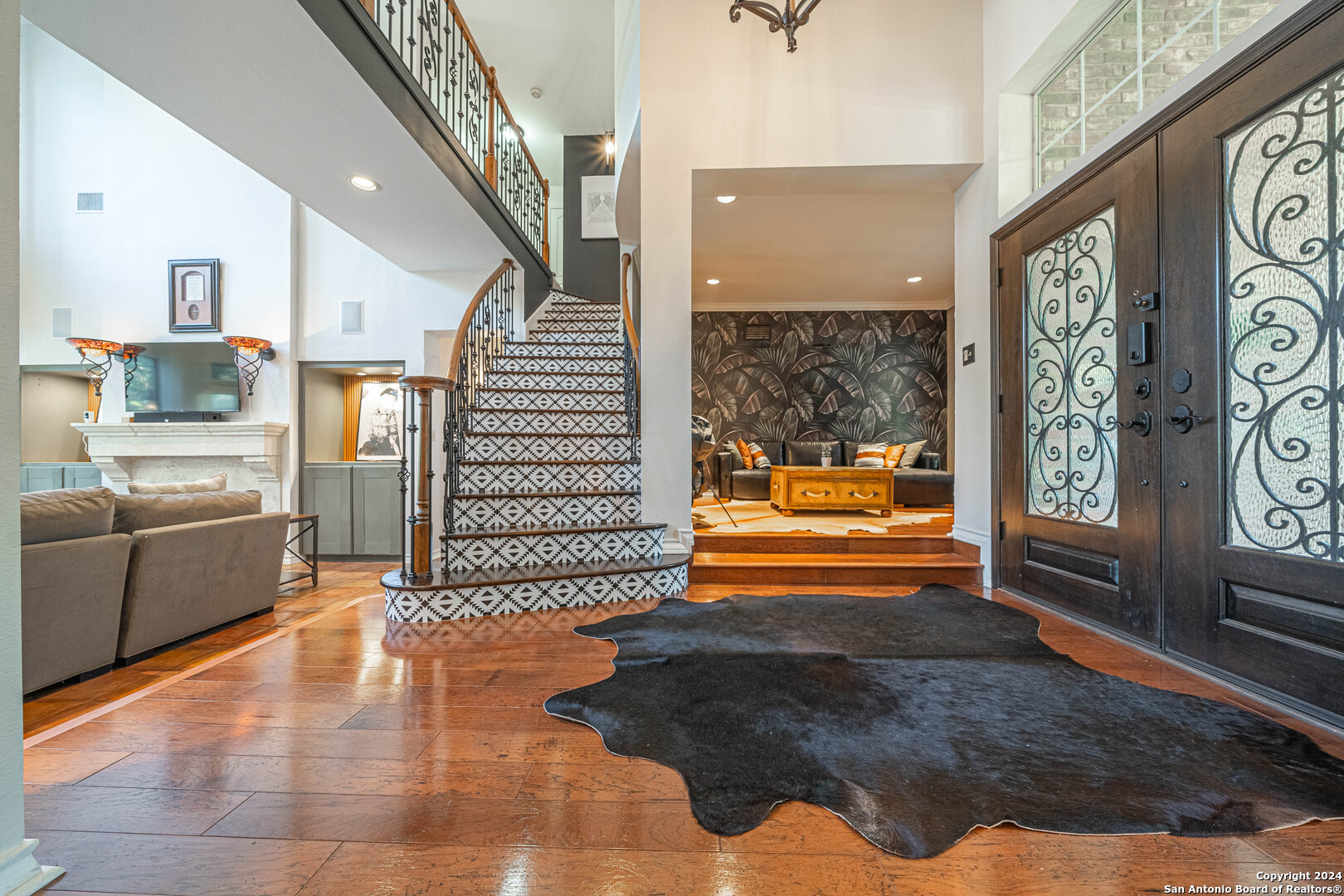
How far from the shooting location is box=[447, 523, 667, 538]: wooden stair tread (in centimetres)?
321

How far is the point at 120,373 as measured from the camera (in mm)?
5574

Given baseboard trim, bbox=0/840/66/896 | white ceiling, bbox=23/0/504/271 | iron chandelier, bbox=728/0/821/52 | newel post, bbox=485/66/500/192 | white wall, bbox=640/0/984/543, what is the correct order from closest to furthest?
1. baseboard trim, bbox=0/840/66/896
2. white ceiling, bbox=23/0/504/271
3. iron chandelier, bbox=728/0/821/52
4. white wall, bbox=640/0/984/543
5. newel post, bbox=485/66/500/192

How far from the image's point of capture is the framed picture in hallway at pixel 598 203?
7.73 metres

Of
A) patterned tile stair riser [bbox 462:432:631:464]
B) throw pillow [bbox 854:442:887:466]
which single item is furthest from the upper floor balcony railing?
throw pillow [bbox 854:442:887:466]

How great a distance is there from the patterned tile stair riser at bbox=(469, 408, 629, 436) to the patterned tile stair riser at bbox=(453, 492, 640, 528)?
0.77 meters

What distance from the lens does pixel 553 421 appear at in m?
4.57

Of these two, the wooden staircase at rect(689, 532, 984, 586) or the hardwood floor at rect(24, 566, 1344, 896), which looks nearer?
the hardwood floor at rect(24, 566, 1344, 896)

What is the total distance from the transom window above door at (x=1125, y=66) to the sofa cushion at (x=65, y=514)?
4.89m

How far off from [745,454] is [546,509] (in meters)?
4.41

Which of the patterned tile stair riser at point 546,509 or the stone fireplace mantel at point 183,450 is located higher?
the stone fireplace mantel at point 183,450

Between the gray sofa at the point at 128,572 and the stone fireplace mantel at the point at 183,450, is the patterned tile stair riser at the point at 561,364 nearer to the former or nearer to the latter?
the stone fireplace mantel at the point at 183,450

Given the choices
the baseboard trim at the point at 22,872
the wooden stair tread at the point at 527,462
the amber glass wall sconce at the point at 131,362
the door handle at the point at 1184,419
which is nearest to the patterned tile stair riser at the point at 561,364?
the wooden stair tread at the point at 527,462

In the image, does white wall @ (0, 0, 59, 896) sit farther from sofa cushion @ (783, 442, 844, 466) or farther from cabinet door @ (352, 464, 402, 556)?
sofa cushion @ (783, 442, 844, 466)

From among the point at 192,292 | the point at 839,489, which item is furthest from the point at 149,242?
the point at 839,489
